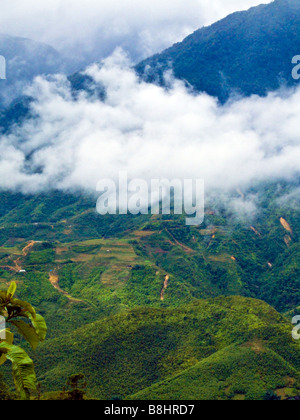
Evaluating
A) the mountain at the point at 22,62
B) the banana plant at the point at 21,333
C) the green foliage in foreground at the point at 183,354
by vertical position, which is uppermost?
the mountain at the point at 22,62

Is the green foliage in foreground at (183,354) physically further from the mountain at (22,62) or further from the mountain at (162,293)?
the mountain at (22,62)

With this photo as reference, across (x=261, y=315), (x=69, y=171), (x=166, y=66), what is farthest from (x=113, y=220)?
(x=166, y=66)

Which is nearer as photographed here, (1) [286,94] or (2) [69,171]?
(2) [69,171]

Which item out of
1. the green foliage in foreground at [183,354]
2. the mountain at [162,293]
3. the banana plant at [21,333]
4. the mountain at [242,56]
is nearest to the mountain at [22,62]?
the mountain at [242,56]

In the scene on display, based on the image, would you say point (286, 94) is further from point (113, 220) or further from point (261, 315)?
point (261, 315)

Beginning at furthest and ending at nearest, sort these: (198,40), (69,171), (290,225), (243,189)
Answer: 1. (198,40)
2. (69,171)
3. (243,189)
4. (290,225)

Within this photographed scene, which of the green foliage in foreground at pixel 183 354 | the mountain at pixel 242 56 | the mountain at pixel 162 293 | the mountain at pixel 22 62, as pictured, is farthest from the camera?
the mountain at pixel 242 56
